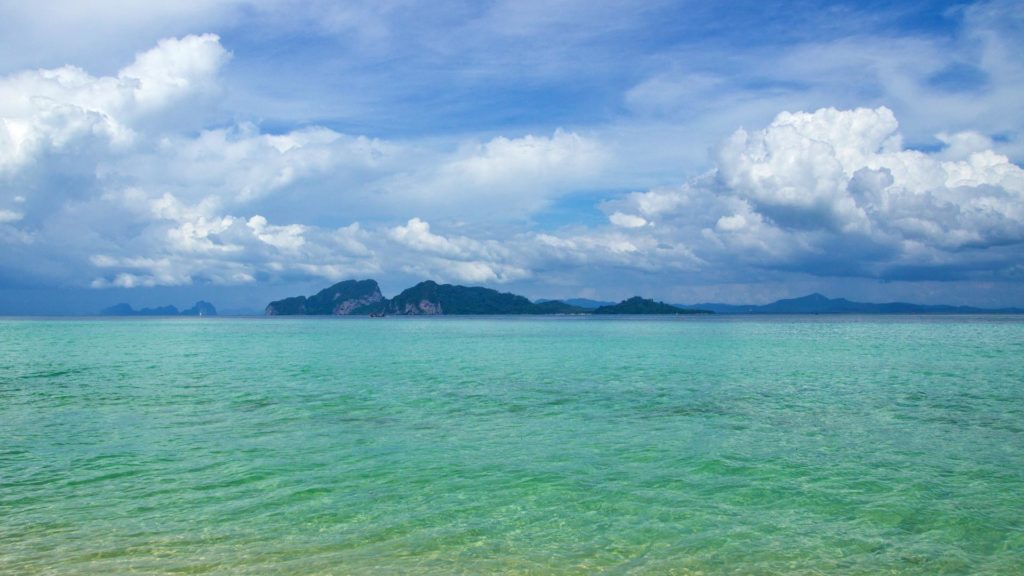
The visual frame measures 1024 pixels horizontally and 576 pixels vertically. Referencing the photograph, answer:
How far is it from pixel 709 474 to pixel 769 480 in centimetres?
167

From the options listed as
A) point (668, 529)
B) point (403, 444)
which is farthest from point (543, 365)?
point (668, 529)

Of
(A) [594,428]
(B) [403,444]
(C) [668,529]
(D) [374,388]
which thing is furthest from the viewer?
(D) [374,388]

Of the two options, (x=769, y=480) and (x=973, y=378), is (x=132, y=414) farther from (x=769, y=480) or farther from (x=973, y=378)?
(x=973, y=378)

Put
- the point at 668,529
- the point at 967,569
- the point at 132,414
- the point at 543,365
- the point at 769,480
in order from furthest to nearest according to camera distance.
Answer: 1. the point at 543,365
2. the point at 132,414
3. the point at 769,480
4. the point at 668,529
5. the point at 967,569

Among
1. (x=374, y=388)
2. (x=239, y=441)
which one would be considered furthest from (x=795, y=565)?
(x=374, y=388)

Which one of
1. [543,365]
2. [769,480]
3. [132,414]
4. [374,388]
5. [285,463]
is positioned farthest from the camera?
[543,365]

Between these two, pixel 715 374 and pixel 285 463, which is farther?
pixel 715 374

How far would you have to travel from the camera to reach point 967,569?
12797 millimetres

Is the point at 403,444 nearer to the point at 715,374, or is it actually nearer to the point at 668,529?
the point at 668,529

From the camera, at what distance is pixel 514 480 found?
63.3ft

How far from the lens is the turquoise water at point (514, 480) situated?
1348 cm

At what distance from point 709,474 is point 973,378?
122ft

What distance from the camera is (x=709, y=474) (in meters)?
19.9

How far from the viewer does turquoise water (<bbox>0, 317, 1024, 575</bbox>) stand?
44.2 ft
